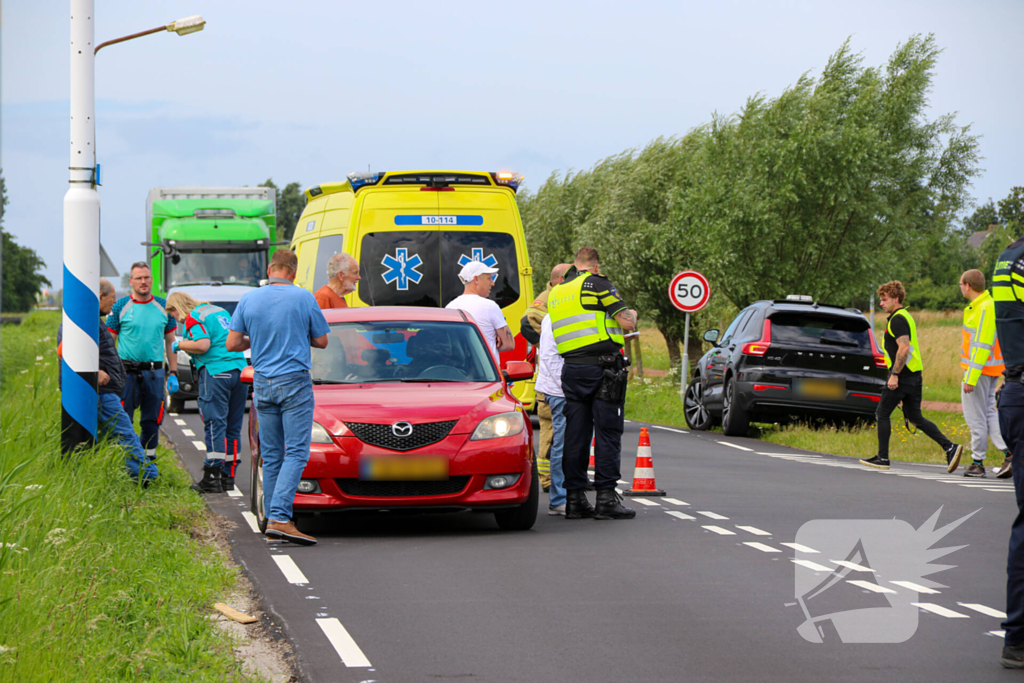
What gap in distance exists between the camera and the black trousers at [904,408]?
13.9m

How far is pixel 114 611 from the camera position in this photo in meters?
6.11

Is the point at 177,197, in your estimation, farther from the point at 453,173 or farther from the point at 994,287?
the point at 994,287

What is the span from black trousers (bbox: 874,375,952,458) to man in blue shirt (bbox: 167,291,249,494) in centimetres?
683

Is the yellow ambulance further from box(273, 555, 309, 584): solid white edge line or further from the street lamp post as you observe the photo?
box(273, 555, 309, 584): solid white edge line

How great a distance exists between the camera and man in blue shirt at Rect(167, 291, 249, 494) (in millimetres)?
11531

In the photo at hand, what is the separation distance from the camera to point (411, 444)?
8.83 metres

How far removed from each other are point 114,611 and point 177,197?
82.4 ft

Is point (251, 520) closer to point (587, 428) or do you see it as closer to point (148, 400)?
point (148, 400)

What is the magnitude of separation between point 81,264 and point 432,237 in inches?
265

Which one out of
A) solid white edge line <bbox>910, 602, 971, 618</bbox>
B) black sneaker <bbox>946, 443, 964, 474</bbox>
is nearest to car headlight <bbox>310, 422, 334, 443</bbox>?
solid white edge line <bbox>910, 602, 971, 618</bbox>

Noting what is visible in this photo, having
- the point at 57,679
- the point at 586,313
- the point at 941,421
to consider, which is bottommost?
the point at 941,421

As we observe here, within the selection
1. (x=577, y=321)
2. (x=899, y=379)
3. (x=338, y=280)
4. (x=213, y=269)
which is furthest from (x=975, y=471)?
(x=213, y=269)

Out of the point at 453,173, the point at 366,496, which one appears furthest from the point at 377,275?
the point at 366,496
